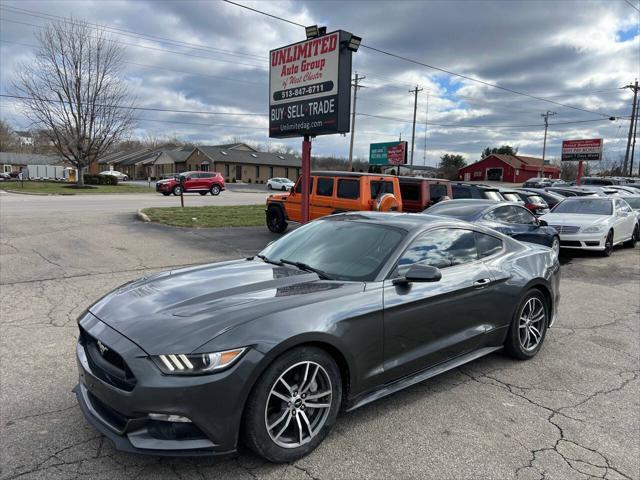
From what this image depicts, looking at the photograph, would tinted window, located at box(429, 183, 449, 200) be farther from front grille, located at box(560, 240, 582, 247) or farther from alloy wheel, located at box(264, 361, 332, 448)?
alloy wheel, located at box(264, 361, 332, 448)

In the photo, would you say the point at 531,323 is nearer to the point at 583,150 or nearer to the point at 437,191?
the point at 437,191

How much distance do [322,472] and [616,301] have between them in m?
6.43

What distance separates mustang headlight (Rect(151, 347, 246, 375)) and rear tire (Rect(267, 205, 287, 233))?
35.2ft

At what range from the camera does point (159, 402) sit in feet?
7.84

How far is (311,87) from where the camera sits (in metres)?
10.8

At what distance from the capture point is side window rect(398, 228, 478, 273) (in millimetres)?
3641

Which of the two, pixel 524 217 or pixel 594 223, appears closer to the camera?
pixel 524 217

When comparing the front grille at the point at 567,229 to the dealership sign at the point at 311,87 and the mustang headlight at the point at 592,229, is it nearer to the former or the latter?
the mustang headlight at the point at 592,229

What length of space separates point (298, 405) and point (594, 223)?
11.3 metres

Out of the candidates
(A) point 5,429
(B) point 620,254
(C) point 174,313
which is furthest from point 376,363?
(B) point 620,254

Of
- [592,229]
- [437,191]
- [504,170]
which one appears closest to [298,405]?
[592,229]

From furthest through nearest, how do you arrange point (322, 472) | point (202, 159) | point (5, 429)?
point (202, 159), point (5, 429), point (322, 472)

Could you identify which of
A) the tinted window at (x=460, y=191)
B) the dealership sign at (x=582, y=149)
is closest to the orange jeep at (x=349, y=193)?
the tinted window at (x=460, y=191)

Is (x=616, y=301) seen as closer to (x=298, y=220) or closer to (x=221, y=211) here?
(x=298, y=220)
